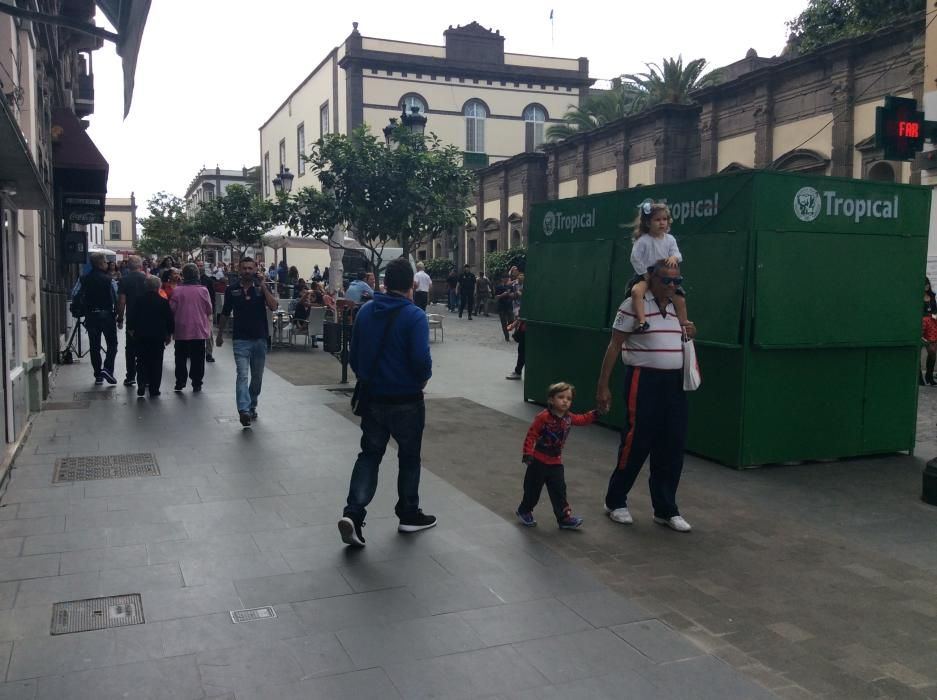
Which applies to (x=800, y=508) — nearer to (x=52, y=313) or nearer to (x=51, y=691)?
(x=51, y=691)

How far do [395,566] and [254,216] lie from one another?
30.5m

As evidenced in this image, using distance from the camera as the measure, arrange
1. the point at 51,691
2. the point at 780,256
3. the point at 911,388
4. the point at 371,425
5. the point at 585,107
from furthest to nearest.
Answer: the point at 585,107, the point at 911,388, the point at 780,256, the point at 371,425, the point at 51,691

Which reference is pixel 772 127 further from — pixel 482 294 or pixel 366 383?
pixel 366 383

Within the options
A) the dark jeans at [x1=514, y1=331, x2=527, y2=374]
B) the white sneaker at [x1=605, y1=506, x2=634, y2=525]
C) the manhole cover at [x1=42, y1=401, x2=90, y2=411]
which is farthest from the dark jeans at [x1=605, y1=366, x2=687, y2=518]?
the manhole cover at [x1=42, y1=401, x2=90, y2=411]

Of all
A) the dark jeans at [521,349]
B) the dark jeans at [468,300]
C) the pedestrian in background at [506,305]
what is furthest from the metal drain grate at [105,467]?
the dark jeans at [468,300]

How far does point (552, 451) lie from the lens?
5.86 metres

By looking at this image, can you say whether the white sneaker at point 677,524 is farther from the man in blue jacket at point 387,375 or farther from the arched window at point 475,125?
the arched window at point 475,125

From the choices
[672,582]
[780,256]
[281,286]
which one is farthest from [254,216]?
[672,582]

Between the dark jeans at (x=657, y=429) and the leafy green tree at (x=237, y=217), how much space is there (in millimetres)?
29220

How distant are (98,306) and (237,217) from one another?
2180 centimetres

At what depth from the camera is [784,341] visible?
7.72m

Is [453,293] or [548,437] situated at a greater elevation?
[453,293]

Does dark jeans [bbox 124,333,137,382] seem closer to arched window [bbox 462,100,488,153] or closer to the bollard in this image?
the bollard

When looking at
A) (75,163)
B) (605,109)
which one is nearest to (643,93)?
(605,109)
